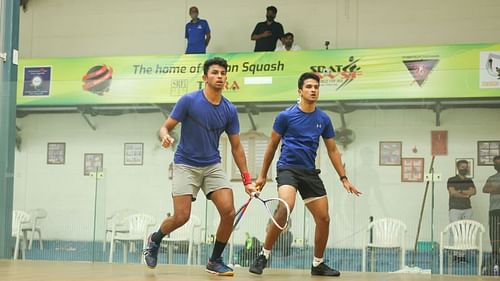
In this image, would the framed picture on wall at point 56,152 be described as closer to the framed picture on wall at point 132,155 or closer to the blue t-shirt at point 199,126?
the framed picture on wall at point 132,155

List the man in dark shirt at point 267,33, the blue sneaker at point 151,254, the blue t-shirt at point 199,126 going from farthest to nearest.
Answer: the man in dark shirt at point 267,33 < the blue sneaker at point 151,254 < the blue t-shirt at point 199,126

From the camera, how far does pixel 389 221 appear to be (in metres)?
10.2

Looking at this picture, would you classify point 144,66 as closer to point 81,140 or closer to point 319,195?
point 81,140

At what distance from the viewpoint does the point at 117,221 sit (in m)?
10.9

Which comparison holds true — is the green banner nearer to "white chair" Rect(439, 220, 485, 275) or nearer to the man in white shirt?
the man in white shirt

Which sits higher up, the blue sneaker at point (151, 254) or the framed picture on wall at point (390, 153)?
the framed picture on wall at point (390, 153)

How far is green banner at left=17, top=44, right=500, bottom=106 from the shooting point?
11.0 meters

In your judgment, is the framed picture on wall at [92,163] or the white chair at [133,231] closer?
the white chair at [133,231]

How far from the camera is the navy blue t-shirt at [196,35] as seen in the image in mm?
13682

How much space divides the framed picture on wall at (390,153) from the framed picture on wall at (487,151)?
95cm

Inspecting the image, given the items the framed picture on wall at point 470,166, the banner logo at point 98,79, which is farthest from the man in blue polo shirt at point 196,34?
the framed picture on wall at point 470,166

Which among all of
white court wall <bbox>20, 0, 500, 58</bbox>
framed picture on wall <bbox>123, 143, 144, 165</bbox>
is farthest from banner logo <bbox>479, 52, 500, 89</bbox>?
framed picture on wall <bbox>123, 143, 144, 165</bbox>

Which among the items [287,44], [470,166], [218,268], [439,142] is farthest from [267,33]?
[218,268]

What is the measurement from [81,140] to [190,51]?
2.99 metres
